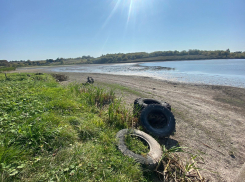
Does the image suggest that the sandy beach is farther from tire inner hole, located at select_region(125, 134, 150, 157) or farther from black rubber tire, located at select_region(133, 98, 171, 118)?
tire inner hole, located at select_region(125, 134, 150, 157)

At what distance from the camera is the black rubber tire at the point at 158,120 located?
462 cm

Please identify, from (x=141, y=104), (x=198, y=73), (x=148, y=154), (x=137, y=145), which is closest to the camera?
(x=148, y=154)

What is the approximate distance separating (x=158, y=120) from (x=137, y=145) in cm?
201

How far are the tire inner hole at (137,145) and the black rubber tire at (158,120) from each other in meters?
0.76

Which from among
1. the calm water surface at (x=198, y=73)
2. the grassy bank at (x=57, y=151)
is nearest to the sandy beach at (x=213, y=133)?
the grassy bank at (x=57, y=151)

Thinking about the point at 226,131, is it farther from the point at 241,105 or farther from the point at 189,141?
the point at 241,105

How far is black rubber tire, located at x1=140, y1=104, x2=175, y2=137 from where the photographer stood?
462 centimetres

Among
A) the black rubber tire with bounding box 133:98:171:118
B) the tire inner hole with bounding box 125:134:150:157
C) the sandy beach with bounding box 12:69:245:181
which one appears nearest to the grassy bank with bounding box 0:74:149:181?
the tire inner hole with bounding box 125:134:150:157

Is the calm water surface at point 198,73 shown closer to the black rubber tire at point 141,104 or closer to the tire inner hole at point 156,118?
the black rubber tire at point 141,104

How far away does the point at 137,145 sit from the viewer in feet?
12.3

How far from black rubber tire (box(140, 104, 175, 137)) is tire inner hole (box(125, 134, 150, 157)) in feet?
2.50

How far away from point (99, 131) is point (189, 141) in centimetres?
329

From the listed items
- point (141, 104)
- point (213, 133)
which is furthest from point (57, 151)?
point (213, 133)

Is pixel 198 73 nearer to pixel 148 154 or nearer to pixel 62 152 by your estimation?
pixel 148 154
